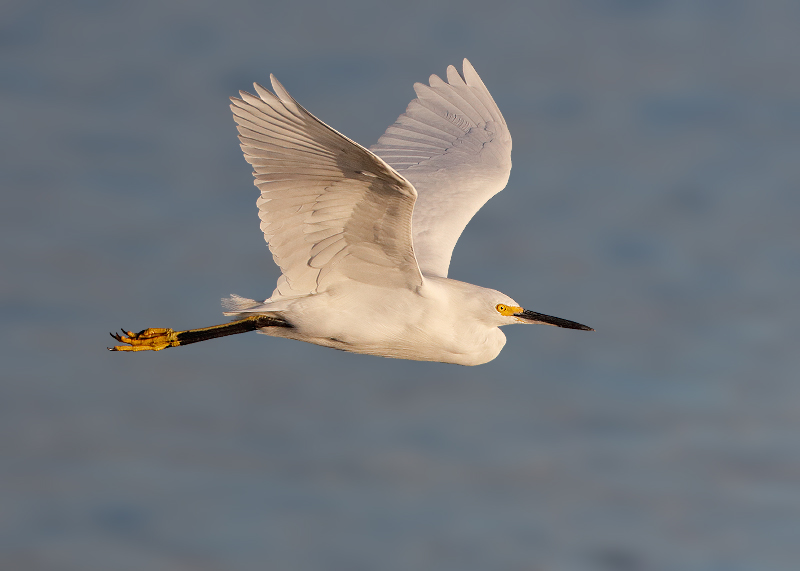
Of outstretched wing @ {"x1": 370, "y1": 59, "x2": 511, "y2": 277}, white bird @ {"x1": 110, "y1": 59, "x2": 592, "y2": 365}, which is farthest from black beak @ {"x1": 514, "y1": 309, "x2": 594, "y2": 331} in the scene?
outstretched wing @ {"x1": 370, "y1": 59, "x2": 511, "y2": 277}

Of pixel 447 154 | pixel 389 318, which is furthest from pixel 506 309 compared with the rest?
pixel 447 154

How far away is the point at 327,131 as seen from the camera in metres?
8.01

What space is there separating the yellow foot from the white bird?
0.01m

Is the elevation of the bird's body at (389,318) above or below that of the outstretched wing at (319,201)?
below

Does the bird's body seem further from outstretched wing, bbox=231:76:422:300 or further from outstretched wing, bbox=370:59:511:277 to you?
outstretched wing, bbox=370:59:511:277

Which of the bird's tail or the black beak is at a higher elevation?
the black beak

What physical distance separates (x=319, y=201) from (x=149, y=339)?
286 cm

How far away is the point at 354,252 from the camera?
32.1 ft

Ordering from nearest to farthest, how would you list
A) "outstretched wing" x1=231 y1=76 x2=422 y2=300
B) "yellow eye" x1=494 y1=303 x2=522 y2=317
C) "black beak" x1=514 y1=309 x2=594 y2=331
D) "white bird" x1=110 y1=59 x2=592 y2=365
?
"outstretched wing" x1=231 y1=76 x2=422 y2=300
"white bird" x1=110 y1=59 x2=592 y2=365
"yellow eye" x1=494 y1=303 x2=522 y2=317
"black beak" x1=514 y1=309 x2=594 y2=331

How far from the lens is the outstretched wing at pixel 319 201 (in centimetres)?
826

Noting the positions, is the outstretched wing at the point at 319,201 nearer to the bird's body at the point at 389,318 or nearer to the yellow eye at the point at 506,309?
the bird's body at the point at 389,318

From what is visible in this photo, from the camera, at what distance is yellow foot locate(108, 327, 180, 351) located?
34.1ft

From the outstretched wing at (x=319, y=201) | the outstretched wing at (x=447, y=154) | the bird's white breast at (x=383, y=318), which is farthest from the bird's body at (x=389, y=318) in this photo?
the outstretched wing at (x=447, y=154)

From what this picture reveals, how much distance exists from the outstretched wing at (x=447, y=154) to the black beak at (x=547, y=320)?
1315 mm
